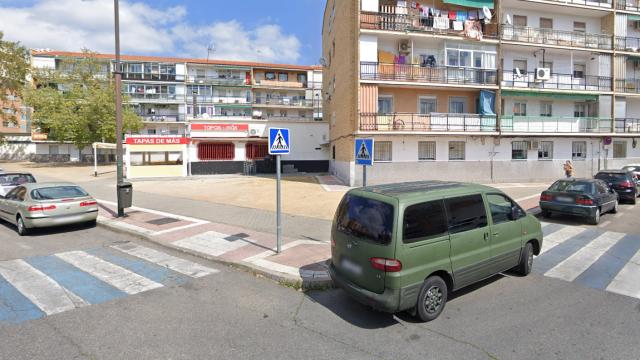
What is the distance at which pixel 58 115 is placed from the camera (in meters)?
33.5

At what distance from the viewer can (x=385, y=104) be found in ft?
65.6

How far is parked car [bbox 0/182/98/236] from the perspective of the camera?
8.00 metres

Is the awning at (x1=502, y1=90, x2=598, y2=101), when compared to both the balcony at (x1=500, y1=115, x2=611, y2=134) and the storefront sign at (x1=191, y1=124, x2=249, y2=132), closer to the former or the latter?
the balcony at (x1=500, y1=115, x2=611, y2=134)

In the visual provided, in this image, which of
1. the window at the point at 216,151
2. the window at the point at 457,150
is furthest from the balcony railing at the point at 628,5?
the window at the point at 216,151

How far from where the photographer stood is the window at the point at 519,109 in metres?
21.6

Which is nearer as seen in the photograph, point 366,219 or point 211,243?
point 366,219

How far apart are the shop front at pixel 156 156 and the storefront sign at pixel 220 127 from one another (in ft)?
6.62

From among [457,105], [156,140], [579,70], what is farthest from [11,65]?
[579,70]

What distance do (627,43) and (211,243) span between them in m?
30.8

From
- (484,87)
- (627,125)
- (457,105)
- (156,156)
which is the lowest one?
A: (156,156)

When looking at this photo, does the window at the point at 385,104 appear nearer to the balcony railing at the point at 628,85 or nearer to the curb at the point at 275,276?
the curb at the point at 275,276

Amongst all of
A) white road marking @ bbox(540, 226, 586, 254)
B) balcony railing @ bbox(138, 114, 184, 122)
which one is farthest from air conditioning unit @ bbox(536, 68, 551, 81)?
balcony railing @ bbox(138, 114, 184, 122)

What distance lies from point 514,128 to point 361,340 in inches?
820

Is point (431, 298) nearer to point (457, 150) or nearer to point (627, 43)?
point (457, 150)
